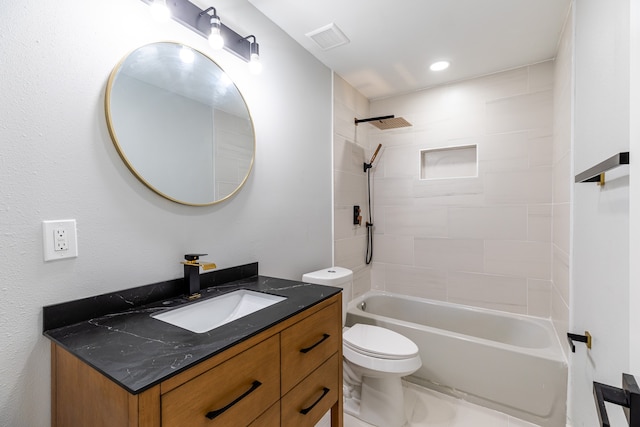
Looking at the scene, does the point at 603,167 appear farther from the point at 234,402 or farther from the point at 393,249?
the point at 393,249

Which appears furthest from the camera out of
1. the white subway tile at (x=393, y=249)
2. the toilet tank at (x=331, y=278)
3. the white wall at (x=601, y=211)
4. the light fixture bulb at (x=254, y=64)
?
the white subway tile at (x=393, y=249)

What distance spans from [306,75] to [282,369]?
192cm

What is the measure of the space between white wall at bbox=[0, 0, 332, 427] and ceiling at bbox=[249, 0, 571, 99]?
536mm

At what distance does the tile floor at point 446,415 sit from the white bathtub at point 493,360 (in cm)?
5

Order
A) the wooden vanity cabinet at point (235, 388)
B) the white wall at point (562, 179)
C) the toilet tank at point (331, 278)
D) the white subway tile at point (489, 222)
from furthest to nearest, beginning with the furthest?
the white subway tile at point (489, 222)
the toilet tank at point (331, 278)
the white wall at point (562, 179)
the wooden vanity cabinet at point (235, 388)

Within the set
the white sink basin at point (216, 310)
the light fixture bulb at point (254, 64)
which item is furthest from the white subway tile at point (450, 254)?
the light fixture bulb at point (254, 64)

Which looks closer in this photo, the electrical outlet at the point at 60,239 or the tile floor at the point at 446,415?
the electrical outlet at the point at 60,239

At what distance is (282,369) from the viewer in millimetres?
1000

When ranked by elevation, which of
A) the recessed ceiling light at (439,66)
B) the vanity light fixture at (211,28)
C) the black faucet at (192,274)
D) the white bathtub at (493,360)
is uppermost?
the recessed ceiling light at (439,66)

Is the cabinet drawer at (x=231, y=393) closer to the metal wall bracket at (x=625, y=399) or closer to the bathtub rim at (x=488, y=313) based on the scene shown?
the metal wall bracket at (x=625, y=399)

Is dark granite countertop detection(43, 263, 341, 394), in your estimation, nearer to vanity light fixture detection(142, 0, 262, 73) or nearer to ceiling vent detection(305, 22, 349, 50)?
vanity light fixture detection(142, 0, 262, 73)

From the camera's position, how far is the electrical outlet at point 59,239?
911 mm

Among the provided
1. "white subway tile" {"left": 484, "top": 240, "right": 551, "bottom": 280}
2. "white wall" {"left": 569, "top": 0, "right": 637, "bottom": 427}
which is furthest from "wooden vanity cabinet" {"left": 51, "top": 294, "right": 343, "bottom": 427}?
"white subway tile" {"left": 484, "top": 240, "right": 551, "bottom": 280}

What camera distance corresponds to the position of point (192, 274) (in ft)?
4.13
